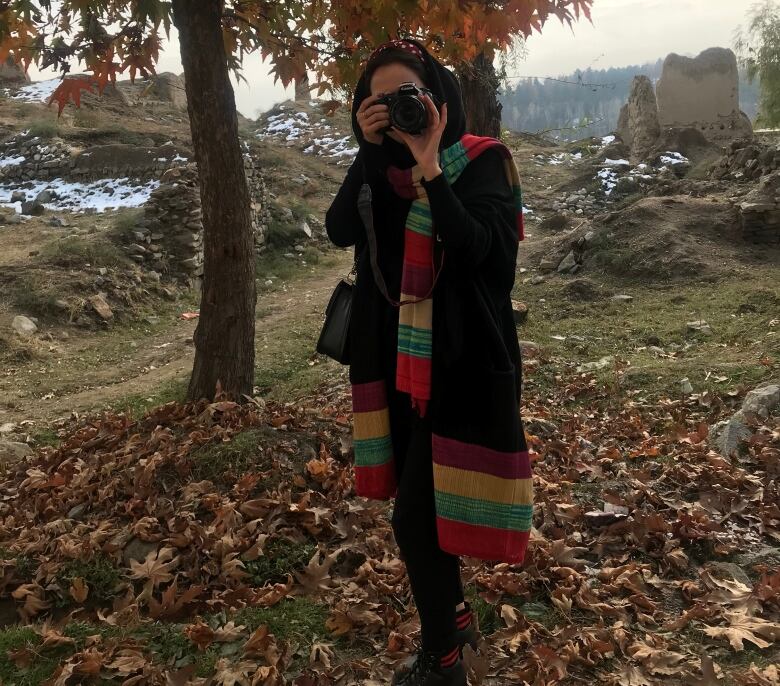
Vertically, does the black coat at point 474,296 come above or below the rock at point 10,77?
below

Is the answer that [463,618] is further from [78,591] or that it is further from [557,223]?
[557,223]

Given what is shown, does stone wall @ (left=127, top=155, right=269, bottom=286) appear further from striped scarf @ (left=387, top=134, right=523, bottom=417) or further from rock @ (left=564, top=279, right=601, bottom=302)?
striped scarf @ (left=387, top=134, right=523, bottom=417)

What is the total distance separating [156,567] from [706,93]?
1647 cm

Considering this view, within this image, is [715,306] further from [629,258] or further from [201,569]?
[201,569]

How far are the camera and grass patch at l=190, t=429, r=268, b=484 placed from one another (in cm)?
234

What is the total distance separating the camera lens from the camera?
1683mm

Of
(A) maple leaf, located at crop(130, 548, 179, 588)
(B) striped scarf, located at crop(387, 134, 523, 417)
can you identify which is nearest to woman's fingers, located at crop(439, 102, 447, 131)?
(B) striped scarf, located at crop(387, 134, 523, 417)

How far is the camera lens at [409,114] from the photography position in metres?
1.68

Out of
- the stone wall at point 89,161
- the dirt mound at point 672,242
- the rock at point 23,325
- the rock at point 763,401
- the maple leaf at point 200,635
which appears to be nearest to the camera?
the maple leaf at point 200,635

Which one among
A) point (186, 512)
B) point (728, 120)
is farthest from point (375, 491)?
point (728, 120)

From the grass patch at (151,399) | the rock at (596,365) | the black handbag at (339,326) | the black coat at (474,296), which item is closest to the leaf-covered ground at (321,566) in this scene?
the black coat at (474,296)

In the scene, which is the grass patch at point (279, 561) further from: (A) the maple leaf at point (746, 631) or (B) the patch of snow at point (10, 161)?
(B) the patch of snow at point (10, 161)

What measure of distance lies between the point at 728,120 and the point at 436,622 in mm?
16586

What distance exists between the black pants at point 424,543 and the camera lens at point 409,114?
30.2 inches
